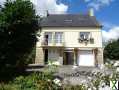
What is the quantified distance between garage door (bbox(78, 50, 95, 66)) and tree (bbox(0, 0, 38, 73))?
2022cm

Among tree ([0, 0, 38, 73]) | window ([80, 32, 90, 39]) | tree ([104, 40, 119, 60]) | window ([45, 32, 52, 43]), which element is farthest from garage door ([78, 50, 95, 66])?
tree ([0, 0, 38, 73])

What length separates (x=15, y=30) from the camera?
2438cm

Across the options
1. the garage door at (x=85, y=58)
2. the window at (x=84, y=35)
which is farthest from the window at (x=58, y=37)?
the garage door at (x=85, y=58)

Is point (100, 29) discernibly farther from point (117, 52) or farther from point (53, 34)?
point (117, 52)

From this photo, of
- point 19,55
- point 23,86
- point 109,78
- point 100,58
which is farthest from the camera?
point 100,58

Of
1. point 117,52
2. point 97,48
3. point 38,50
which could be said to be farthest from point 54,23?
point 117,52

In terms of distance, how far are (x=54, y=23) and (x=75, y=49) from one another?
557cm

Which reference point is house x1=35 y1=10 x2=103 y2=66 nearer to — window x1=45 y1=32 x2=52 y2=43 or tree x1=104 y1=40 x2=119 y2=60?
window x1=45 y1=32 x2=52 y2=43

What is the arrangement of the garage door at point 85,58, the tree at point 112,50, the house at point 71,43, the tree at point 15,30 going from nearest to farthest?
the tree at point 15,30 < the garage door at point 85,58 < the house at point 71,43 < the tree at point 112,50

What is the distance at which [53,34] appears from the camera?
45.5 meters

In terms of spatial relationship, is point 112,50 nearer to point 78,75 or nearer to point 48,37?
point 48,37

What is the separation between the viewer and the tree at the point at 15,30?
76.9ft

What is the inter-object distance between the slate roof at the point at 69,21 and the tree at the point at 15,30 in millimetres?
19563

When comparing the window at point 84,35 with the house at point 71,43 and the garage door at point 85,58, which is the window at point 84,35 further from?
the garage door at point 85,58
